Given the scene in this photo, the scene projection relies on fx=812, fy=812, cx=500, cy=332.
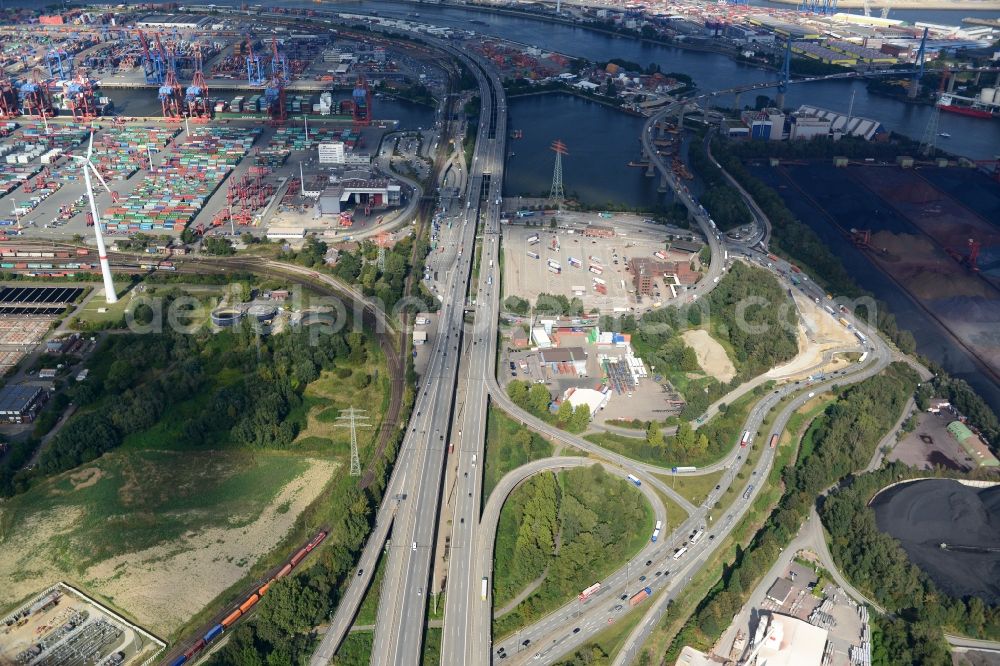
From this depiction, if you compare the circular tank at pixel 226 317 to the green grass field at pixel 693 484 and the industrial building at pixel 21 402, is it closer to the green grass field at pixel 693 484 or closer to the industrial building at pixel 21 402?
the industrial building at pixel 21 402

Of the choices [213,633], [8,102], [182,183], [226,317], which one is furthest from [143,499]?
[8,102]

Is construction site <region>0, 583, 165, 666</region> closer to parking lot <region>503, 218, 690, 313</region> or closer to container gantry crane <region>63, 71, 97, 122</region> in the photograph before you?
parking lot <region>503, 218, 690, 313</region>

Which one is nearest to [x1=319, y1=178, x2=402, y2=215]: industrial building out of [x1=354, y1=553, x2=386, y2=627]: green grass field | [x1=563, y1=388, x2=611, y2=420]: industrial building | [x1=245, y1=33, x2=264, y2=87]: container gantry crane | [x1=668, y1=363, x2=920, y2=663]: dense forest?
[x1=563, y1=388, x2=611, y2=420]: industrial building

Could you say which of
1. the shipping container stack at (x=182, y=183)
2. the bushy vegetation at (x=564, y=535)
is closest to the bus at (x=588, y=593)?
the bushy vegetation at (x=564, y=535)

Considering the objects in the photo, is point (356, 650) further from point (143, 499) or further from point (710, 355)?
point (710, 355)

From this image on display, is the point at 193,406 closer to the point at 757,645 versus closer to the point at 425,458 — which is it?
the point at 425,458

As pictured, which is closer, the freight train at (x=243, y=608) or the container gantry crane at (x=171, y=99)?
the freight train at (x=243, y=608)
